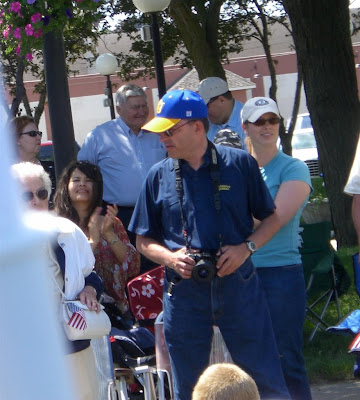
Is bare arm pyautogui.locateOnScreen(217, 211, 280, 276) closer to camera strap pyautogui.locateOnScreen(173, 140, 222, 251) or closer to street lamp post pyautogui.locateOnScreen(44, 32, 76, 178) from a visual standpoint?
camera strap pyautogui.locateOnScreen(173, 140, 222, 251)

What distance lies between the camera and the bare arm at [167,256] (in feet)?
12.2

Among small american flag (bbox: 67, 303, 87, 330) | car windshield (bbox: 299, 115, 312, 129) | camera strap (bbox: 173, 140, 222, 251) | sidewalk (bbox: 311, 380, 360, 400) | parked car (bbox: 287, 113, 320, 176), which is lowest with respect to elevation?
parked car (bbox: 287, 113, 320, 176)

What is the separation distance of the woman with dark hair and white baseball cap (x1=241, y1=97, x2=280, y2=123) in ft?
3.86

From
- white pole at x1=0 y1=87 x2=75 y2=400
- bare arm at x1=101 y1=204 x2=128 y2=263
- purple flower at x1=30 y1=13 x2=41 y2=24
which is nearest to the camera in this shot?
white pole at x1=0 y1=87 x2=75 y2=400

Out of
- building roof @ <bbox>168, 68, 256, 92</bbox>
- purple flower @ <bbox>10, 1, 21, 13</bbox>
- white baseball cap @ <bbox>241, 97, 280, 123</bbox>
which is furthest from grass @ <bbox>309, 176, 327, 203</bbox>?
building roof @ <bbox>168, 68, 256, 92</bbox>

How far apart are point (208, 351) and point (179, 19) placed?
1131 centimetres

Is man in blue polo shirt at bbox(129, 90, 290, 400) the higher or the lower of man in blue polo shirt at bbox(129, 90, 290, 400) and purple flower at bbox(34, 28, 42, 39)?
the lower

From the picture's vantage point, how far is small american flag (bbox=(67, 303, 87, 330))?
12.4 ft

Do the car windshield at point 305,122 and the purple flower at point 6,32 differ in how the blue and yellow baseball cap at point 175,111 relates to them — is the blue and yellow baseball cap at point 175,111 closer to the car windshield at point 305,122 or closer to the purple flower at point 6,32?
the purple flower at point 6,32

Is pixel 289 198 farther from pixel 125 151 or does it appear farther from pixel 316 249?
pixel 316 249

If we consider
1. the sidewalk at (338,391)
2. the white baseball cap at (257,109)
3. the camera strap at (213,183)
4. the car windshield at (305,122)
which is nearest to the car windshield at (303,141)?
the car windshield at (305,122)

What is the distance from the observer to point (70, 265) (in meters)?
3.88

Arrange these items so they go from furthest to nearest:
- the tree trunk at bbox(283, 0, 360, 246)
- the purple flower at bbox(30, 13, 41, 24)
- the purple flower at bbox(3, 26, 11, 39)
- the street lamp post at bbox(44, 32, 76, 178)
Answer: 1. the tree trunk at bbox(283, 0, 360, 246)
2. the street lamp post at bbox(44, 32, 76, 178)
3. the purple flower at bbox(3, 26, 11, 39)
4. the purple flower at bbox(30, 13, 41, 24)

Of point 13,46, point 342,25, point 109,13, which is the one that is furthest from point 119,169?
point 109,13
